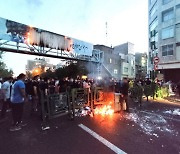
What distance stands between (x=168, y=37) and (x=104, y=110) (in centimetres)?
2638

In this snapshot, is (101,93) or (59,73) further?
(59,73)

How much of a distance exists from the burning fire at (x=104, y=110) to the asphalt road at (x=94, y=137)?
1.78 m

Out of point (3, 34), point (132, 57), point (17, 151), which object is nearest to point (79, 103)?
point (17, 151)

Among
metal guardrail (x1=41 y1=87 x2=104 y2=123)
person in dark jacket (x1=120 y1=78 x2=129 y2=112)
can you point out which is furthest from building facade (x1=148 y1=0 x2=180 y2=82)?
metal guardrail (x1=41 y1=87 x2=104 y2=123)

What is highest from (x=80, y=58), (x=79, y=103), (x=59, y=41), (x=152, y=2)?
(x=152, y=2)

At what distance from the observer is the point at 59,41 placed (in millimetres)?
19906

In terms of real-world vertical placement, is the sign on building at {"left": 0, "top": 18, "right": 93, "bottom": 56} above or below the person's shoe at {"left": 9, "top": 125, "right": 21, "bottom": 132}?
above

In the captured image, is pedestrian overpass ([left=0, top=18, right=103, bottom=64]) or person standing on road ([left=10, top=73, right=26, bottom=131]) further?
pedestrian overpass ([left=0, top=18, right=103, bottom=64])

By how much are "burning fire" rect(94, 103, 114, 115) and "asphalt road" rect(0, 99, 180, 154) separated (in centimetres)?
178

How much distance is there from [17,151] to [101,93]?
20.2ft

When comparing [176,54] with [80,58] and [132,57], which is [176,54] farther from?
[132,57]

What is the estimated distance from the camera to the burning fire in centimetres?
1059

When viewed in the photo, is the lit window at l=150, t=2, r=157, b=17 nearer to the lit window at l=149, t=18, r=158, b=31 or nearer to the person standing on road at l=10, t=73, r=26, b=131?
the lit window at l=149, t=18, r=158, b=31

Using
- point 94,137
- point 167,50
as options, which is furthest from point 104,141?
point 167,50
